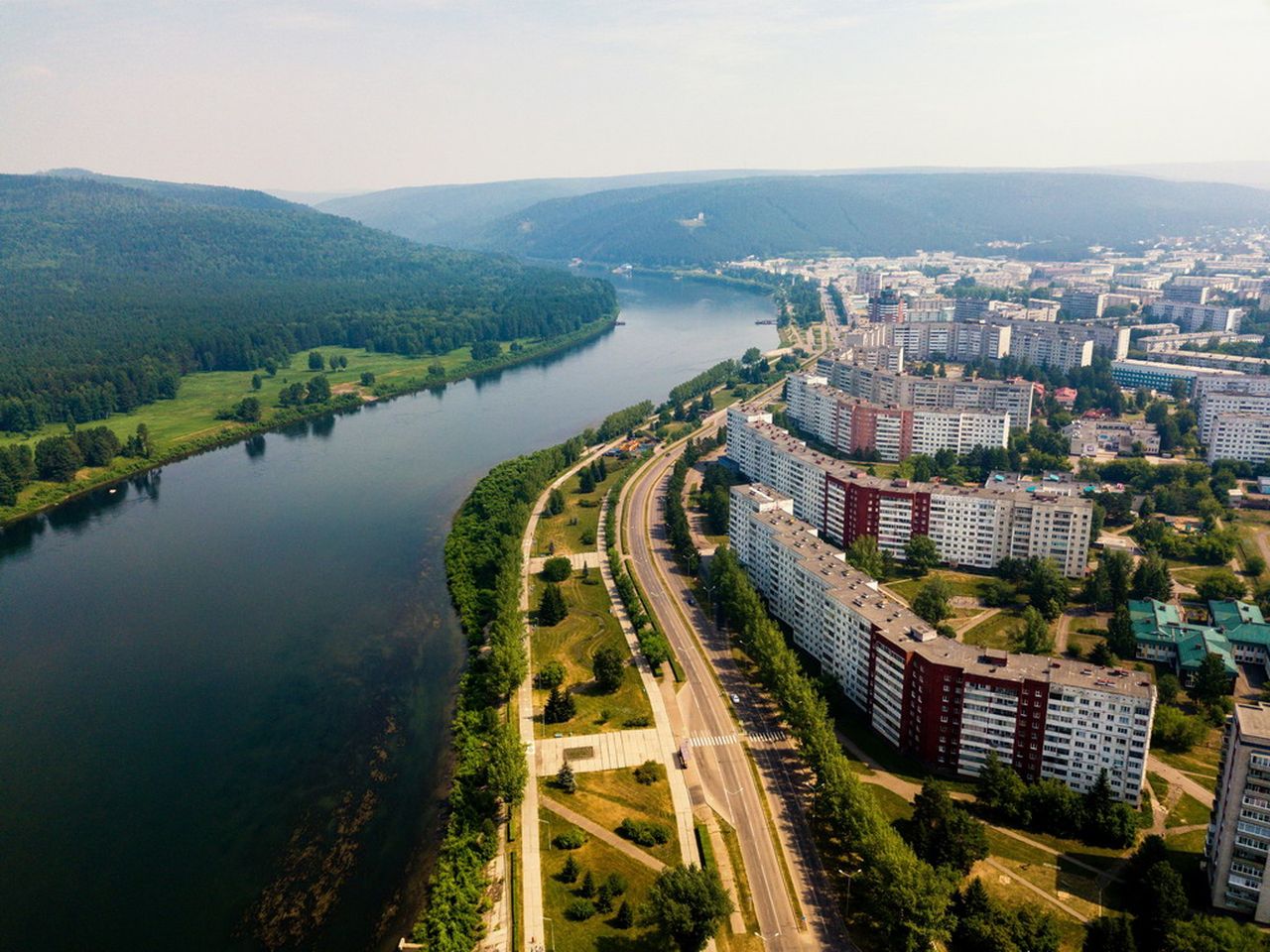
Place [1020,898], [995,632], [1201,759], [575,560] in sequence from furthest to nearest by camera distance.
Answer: [575,560] → [995,632] → [1201,759] → [1020,898]

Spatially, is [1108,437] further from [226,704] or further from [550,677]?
[226,704]

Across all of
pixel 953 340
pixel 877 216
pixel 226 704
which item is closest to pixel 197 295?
pixel 953 340

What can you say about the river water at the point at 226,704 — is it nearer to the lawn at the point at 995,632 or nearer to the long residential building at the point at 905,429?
the lawn at the point at 995,632

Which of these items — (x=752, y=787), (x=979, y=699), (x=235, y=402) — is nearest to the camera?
(x=979, y=699)

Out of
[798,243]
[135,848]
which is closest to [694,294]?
[798,243]

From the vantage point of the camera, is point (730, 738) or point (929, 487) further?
point (929, 487)

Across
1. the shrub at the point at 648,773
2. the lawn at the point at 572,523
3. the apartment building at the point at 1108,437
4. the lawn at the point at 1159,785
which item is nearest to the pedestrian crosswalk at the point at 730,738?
the shrub at the point at 648,773

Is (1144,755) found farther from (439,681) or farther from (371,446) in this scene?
(371,446)
